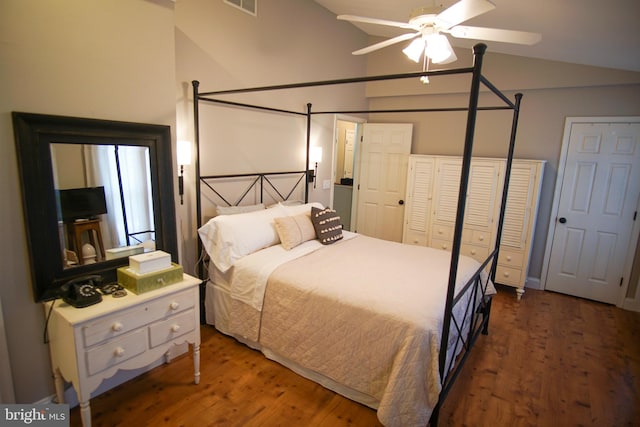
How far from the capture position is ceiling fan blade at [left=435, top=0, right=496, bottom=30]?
5.61 feet

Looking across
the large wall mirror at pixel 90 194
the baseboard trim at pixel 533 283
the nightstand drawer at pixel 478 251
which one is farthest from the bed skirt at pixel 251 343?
the baseboard trim at pixel 533 283

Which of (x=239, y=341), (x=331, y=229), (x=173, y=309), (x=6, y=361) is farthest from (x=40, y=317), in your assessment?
(x=331, y=229)

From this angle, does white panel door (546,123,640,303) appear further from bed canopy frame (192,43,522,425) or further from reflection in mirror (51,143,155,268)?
reflection in mirror (51,143,155,268)

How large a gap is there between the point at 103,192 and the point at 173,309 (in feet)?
2.68

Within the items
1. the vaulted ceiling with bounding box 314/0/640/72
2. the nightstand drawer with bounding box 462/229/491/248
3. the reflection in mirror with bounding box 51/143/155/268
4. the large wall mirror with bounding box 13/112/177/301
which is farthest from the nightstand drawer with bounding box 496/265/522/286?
the reflection in mirror with bounding box 51/143/155/268

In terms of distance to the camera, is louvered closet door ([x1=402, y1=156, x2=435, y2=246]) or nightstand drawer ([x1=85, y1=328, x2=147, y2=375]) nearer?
nightstand drawer ([x1=85, y1=328, x2=147, y2=375])

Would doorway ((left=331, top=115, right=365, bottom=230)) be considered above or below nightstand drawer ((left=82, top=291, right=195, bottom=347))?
above

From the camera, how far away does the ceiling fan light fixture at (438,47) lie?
6.91 ft

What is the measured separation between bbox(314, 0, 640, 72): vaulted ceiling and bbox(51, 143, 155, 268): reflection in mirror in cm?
268

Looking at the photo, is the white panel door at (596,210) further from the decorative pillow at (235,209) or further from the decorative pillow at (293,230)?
the decorative pillow at (235,209)

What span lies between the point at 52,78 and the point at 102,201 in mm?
690

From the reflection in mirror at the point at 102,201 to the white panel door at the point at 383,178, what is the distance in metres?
3.44

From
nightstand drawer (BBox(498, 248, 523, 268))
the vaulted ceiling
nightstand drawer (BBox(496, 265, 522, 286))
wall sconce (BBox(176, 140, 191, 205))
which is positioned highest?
the vaulted ceiling

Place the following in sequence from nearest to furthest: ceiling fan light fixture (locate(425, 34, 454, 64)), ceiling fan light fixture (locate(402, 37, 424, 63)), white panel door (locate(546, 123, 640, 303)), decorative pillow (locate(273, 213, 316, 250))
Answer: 1. ceiling fan light fixture (locate(425, 34, 454, 64))
2. ceiling fan light fixture (locate(402, 37, 424, 63))
3. decorative pillow (locate(273, 213, 316, 250))
4. white panel door (locate(546, 123, 640, 303))
